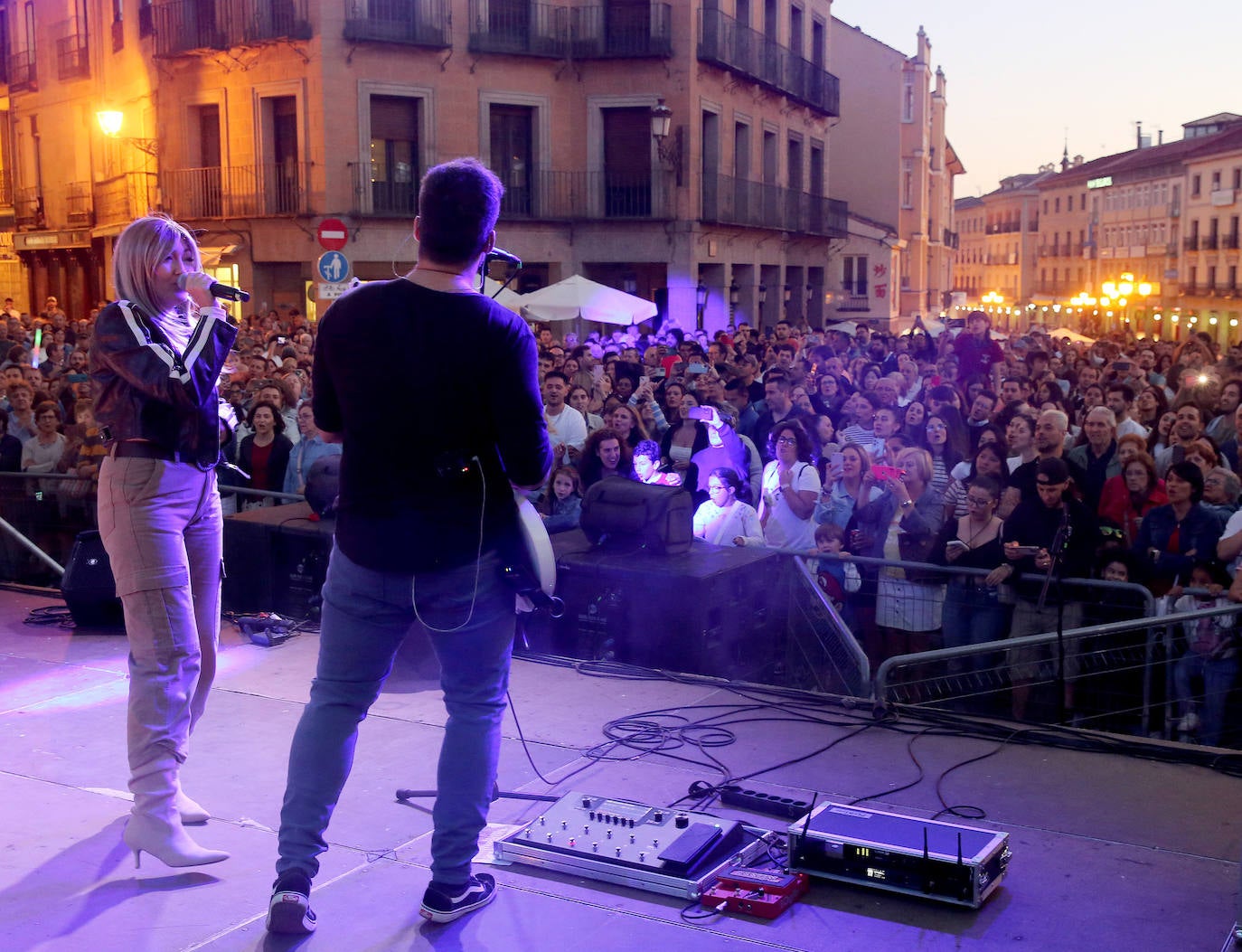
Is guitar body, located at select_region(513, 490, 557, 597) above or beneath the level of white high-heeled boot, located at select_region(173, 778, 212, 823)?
above

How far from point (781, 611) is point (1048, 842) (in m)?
2.75

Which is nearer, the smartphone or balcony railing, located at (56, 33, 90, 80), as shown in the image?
the smartphone

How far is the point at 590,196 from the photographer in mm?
27969

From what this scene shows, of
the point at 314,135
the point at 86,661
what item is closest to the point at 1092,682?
the point at 86,661

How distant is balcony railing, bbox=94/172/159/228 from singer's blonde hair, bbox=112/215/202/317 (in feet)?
82.7

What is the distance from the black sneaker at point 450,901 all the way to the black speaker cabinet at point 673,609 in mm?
2656

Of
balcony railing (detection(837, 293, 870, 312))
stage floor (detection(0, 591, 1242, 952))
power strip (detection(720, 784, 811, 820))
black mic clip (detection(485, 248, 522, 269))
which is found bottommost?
stage floor (detection(0, 591, 1242, 952))

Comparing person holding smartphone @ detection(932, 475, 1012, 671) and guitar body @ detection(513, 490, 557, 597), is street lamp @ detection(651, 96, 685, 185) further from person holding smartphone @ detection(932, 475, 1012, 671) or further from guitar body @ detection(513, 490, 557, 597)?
guitar body @ detection(513, 490, 557, 597)

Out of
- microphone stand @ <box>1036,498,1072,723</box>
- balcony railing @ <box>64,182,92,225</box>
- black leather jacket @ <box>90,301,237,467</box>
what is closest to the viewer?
black leather jacket @ <box>90,301,237,467</box>

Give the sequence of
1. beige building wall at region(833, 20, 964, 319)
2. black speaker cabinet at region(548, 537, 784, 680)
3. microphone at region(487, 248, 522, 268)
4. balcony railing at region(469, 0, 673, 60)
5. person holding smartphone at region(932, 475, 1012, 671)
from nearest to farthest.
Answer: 1. microphone at region(487, 248, 522, 268)
2. black speaker cabinet at region(548, 537, 784, 680)
3. person holding smartphone at region(932, 475, 1012, 671)
4. balcony railing at region(469, 0, 673, 60)
5. beige building wall at region(833, 20, 964, 319)

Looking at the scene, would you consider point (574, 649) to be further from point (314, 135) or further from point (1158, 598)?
point (314, 135)

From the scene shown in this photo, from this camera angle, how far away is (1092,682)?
6.27m

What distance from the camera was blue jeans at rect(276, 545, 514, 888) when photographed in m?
3.57

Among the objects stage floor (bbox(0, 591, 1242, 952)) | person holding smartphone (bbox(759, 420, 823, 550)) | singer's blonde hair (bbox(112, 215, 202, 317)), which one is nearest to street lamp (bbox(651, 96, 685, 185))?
person holding smartphone (bbox(759, 420, 823, 550))
